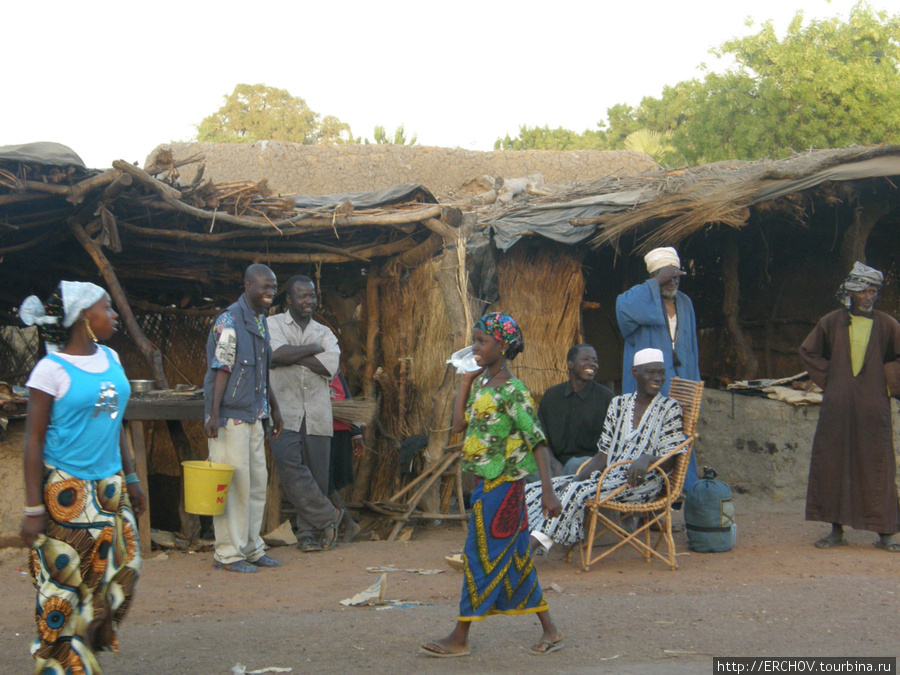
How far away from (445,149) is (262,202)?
34.7 ft

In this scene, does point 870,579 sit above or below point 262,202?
below

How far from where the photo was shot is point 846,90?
2123 centimetres

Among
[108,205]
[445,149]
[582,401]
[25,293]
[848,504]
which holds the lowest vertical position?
[848,504]

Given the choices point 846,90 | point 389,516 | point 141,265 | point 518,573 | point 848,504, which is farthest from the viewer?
point 846,90

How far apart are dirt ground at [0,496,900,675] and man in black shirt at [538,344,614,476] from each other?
0.78 meters

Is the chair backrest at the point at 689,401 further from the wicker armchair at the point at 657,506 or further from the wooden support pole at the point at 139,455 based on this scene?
the wooden support pole at the point at 139,455

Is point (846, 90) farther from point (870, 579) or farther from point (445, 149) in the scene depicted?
point (870, 579)

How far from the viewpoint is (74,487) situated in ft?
10.5

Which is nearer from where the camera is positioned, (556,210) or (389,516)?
(389,516)

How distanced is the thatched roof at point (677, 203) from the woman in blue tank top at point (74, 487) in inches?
195

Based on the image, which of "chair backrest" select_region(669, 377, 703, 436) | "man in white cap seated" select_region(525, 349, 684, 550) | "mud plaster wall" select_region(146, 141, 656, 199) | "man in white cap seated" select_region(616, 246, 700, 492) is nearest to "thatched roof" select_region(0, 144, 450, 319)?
"man in white cap seated" select_region(616, 246, 700, 492)

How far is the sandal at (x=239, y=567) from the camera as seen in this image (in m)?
5.67

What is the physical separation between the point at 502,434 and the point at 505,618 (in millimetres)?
1213

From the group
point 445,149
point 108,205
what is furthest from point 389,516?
Answer: point 445,149
